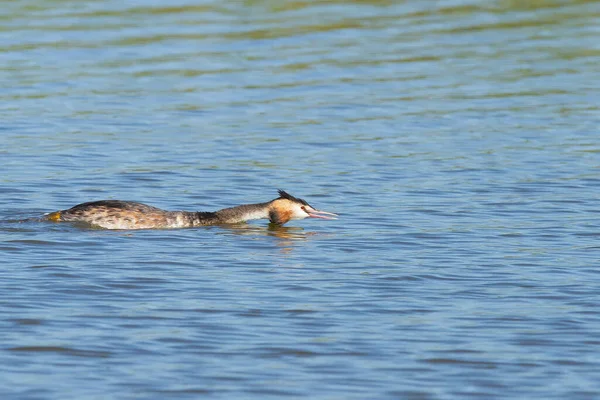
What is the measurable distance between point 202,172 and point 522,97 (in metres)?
6.95

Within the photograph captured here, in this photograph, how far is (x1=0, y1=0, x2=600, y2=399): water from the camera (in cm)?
1016

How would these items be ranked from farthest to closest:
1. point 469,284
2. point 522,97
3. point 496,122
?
point 522,97
point 496,122
point 469,284

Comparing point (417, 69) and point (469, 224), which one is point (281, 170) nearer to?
point (469, 224)

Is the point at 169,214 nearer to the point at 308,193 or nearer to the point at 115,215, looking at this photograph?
the point at 115,215

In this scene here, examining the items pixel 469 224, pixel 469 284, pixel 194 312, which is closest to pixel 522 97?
pixel 469 224

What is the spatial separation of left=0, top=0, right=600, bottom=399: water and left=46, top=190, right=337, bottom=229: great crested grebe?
161 millimetres

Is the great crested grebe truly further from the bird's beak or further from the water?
the water

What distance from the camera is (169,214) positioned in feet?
49.9

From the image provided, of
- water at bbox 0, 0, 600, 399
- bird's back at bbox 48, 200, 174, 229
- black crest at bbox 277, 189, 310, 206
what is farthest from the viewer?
black crest at bbox 277, 189, 310, 206

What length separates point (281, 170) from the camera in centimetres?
1861

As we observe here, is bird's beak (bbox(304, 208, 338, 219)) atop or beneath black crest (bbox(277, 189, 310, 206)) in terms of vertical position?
beneath

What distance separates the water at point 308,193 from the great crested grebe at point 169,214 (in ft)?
0.53

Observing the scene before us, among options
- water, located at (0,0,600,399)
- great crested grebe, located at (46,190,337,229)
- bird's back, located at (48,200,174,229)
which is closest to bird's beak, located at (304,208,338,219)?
great crested grebe, located at (46,190,337,229)

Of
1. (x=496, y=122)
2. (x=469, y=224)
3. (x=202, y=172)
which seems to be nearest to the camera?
(x=469, y=224)
